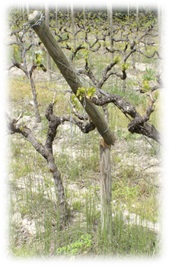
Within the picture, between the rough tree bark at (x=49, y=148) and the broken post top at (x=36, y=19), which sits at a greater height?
the broken post top at (x=36, y=19)

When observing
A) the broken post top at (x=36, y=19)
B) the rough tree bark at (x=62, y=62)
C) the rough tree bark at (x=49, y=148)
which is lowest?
the rough tree bark at (x=49, y=148)

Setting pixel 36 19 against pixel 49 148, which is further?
pixel 49 148

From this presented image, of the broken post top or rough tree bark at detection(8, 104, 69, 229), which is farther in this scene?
rough tree bark at detection(8, 104, 69, 229)

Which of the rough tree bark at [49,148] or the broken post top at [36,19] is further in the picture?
the rough tree bark at [49,148]

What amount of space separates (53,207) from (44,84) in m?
5.32

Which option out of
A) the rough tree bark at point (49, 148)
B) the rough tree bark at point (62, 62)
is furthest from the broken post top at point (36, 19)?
the rough tree bark at point (49, 148)

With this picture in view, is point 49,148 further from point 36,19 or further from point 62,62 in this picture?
point 36,19

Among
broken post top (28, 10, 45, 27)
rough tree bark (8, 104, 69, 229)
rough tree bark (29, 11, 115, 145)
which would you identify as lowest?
rough tree bark (8, 104, 69, 229)

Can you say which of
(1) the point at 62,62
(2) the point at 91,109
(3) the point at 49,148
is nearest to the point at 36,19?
(1) the point at 62,62

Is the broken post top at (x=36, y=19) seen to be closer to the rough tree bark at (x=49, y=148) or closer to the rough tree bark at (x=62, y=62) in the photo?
the rough tree bark at (x=62, y=62)

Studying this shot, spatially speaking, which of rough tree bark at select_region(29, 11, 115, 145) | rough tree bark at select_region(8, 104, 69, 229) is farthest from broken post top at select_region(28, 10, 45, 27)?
rough tree bark at select_region(8, 104, 69, 229)

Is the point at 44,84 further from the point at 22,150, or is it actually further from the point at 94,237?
the point at 94,237

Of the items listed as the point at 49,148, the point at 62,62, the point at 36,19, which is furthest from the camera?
the point at 49,148

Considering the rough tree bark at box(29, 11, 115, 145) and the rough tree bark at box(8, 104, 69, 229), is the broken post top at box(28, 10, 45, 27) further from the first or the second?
the rough tree bark at box(8, 104, 69, 229)
